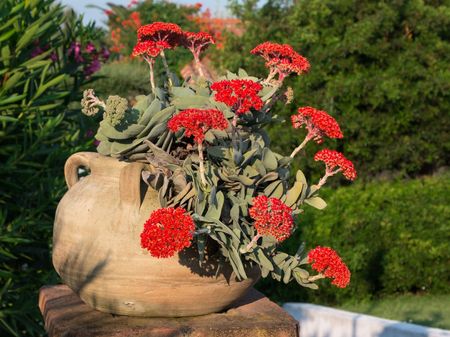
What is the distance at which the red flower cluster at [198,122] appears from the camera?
119 inches

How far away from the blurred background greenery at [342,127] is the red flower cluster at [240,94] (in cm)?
292

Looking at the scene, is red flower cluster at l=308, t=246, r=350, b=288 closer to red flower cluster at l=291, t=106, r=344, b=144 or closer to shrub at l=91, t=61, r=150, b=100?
red flower cluster at l=291, t=106, r=344, b=144

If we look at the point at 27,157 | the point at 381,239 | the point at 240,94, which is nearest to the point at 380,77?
the point at 381,239

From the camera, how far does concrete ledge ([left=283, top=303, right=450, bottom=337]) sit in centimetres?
612

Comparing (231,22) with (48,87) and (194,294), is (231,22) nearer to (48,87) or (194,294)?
(48,87)

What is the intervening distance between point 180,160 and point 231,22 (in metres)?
22.4

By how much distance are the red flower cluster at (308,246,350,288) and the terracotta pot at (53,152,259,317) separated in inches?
13.1

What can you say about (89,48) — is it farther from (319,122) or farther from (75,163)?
(319,122)

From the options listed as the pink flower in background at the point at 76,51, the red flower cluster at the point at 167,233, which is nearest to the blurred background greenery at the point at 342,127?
the pink flower in background at the point at 76,51

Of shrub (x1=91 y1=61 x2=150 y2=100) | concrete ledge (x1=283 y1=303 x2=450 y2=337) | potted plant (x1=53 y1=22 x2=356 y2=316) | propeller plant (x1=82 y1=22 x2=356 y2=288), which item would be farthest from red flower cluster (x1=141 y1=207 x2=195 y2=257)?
shrub (x1=91 y1=61 x2=150 y2=100)

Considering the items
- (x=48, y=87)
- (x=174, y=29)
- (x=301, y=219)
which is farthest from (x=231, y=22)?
(x=174, y=29)

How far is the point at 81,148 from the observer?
20.7 feet

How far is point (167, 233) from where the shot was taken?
9.64 ft

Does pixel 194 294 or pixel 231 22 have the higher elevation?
pixel 231 22
